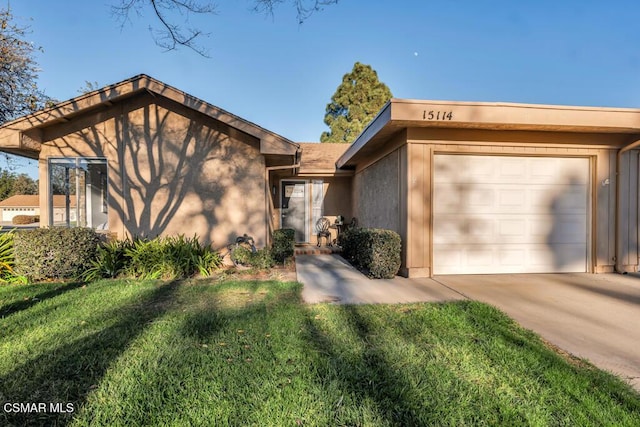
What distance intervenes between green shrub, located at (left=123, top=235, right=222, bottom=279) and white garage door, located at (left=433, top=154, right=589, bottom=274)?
5.09m

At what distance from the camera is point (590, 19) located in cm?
987

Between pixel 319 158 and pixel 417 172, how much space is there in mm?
6923

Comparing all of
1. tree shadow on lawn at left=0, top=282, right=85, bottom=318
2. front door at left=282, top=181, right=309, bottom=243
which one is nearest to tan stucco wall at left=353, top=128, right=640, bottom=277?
front door at left=282, top=181, right=309, bottom=243

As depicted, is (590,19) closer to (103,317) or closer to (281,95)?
(281,95)

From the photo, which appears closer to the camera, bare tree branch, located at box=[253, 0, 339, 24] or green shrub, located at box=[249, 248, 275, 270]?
bare tree branch, located at box=[253, 0, 339, 24]

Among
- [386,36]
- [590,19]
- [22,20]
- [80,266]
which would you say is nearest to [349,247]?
[80,266]

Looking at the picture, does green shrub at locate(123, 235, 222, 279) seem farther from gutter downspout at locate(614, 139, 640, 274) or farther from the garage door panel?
gutter downspout at locate(614, 139, 640, 274)

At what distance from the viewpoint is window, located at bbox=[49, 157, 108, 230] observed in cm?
733

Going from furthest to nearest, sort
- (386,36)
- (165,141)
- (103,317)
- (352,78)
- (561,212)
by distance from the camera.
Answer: (352,78) < (386,36) < (165,141) < (561,212) < (103,317)

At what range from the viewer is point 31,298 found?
4629 millimetres

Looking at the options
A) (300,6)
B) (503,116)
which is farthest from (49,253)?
(503,116)

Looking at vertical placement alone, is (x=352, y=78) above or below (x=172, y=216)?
above

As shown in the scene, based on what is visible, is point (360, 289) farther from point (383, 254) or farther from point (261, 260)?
point (261, 260)

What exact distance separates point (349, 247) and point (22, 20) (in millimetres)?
13247
